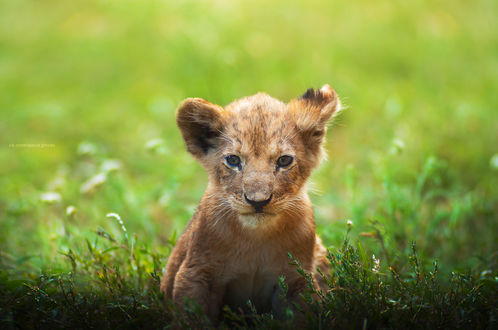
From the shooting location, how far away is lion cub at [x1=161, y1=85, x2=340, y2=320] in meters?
3.66

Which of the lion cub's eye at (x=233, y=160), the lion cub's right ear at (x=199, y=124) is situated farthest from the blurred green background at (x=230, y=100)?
the lion cub's eye at (x=233, y=160)

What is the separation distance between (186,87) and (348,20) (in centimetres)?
405

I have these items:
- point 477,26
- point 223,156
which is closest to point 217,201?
point 223,156

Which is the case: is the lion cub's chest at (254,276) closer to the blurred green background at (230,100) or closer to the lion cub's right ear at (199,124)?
the lion cub's right ear at (199,124)

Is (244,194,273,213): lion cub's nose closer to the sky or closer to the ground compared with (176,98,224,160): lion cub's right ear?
closer to the ground

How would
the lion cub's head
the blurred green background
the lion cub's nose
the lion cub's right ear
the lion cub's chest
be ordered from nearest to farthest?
the lion cub's nose < the lion cub's head < the lion cub's chest < the lion cub's right ear < the blurred green background

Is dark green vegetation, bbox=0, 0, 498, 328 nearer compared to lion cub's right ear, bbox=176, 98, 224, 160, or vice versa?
dark green vegetation, bbox=0, 0, 498, 328

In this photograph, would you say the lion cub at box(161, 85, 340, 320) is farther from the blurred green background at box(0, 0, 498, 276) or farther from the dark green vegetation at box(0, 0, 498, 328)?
the blurred green background at box(0, 0, 498, 276)

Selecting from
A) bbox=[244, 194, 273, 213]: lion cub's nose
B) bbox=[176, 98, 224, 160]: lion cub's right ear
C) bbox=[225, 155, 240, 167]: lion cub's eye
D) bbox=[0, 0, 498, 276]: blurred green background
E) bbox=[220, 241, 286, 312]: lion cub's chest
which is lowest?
bbox=[220, 241, 286, 312]: lion cub's chest

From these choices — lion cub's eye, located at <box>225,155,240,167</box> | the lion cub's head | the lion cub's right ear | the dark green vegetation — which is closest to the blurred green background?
the dark green vegetation

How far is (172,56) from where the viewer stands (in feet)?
33.1

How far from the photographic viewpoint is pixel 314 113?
398 cm

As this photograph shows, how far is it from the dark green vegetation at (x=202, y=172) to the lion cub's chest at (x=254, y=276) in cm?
44

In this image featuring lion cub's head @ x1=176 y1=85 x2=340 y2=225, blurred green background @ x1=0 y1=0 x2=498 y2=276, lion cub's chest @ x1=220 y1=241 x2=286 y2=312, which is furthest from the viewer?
blurred green background @ x1=0 y1=0 x2=498 y2=276
